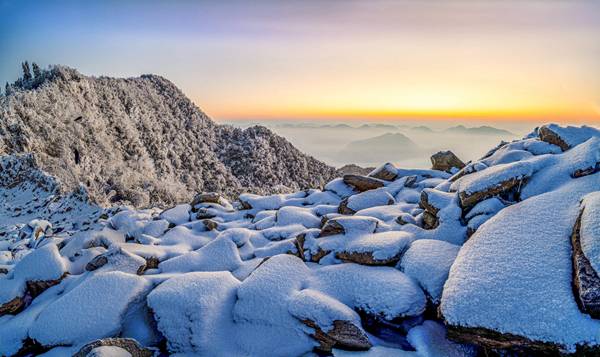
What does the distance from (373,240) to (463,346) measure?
2.46 meters

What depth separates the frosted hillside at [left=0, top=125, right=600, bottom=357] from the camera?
4.53 metres

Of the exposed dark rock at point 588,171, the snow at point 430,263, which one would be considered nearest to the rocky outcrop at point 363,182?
the snow at point 430,263

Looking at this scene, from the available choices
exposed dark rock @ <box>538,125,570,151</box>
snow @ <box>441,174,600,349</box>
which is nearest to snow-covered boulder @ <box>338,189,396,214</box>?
snow @ <box>441,174,600,349</box>

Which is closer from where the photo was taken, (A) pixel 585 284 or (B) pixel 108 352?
(A) pixel 585 284

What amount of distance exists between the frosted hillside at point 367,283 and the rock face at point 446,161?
12.0 ft

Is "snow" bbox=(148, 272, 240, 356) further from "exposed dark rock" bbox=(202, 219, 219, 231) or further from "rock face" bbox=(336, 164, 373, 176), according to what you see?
"rock face" bbox=(336, 164, 373, 176)

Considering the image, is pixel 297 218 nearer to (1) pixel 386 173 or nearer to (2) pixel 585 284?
(1) pixel 386 173

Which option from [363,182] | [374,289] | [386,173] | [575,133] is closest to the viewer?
[374,289]

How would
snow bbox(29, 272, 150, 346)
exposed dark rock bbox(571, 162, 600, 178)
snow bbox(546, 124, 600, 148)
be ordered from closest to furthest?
snow bbox(29, 272, 150, 346) → exposed dark rock bbox(571, 162, 600, 178) → snow bbox(546, 124, 600, 148)

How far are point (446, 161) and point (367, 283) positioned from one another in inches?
347

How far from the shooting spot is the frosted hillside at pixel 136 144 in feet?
67.5

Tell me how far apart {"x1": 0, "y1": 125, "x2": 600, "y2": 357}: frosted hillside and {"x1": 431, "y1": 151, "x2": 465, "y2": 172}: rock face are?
3.66m

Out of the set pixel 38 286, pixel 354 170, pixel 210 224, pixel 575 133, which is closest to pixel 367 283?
pixel 210 224

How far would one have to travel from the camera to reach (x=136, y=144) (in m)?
26.7
